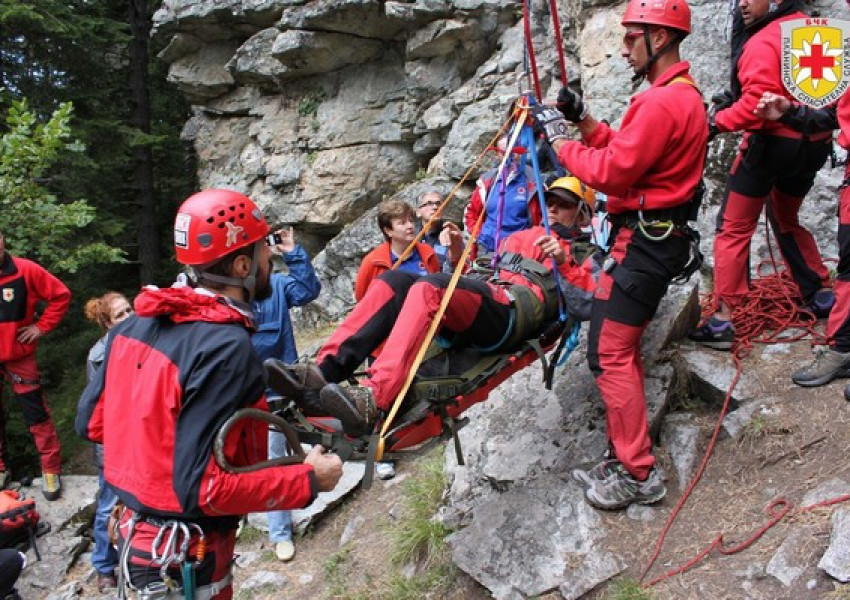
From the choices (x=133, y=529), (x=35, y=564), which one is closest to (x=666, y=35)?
(x=133, y=529)

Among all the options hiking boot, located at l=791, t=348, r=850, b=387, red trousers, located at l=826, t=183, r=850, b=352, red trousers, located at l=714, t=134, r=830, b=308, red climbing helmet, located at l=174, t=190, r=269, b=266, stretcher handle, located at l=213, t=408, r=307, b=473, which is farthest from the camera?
red trousers, located at l=714, t=134, r=830, b=308

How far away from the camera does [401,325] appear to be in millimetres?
3053

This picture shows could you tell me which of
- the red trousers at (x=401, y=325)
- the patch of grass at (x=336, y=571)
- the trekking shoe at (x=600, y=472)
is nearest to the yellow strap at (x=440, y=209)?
the red trousers at (x=401, y=325)

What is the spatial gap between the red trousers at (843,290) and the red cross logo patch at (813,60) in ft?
1.71

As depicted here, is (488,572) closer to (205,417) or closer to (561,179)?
(205,417)

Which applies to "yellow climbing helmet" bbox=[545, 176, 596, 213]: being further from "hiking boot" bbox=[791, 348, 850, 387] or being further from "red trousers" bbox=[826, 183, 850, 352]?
"hiking boot" bbox=[791, 348, 850, 387]

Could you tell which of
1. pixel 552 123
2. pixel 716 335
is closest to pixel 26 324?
pixel 552 123

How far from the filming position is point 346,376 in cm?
320

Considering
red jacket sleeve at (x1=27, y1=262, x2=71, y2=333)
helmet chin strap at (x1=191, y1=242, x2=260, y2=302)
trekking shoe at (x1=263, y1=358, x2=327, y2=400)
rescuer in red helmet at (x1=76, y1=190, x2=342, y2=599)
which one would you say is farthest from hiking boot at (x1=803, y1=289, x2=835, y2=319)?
red jacket sleeve at (x1=27, y1=262, x2=71, y2=333)

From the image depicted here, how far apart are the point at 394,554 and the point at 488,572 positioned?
1.02 m

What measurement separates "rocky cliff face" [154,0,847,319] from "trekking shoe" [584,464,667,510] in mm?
6540

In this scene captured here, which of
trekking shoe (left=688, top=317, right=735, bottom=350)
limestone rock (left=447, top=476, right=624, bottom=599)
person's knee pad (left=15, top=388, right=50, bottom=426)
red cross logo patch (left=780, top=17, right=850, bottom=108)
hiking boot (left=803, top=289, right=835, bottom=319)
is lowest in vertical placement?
person's knee pad (left=15, top=388, right=50, bottom=426)

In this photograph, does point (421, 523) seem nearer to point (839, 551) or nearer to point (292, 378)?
point (292, 378)

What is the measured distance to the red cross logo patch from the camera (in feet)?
12.7
